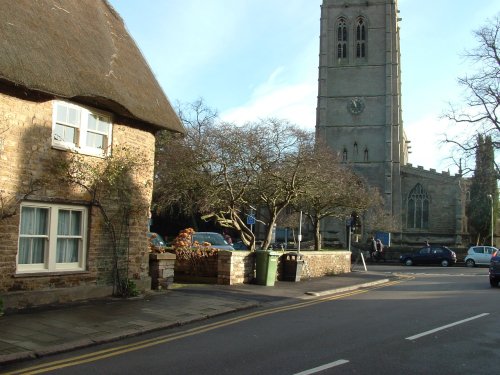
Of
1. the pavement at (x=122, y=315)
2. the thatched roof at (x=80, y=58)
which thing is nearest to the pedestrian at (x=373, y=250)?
the pavement at (x=122, y=315)

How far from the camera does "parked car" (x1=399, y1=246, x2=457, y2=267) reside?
36219mm

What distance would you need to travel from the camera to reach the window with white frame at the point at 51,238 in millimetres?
11109

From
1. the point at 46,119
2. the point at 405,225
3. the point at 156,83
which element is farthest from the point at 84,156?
the point at 405,225

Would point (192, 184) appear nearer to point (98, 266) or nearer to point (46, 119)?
point (98, 266)

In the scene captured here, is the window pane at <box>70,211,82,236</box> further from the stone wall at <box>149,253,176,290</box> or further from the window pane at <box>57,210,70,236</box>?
the stone wall at <box>149,253,176,290</box>

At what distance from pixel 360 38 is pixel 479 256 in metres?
40.8

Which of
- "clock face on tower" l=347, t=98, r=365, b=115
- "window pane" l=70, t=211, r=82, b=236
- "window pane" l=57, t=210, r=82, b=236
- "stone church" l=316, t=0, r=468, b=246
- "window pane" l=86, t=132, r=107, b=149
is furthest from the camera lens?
"clock face on tower" l=347, t=98, r=365, b=115

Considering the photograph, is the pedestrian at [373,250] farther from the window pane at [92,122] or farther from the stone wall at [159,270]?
the window pane at [92,122]

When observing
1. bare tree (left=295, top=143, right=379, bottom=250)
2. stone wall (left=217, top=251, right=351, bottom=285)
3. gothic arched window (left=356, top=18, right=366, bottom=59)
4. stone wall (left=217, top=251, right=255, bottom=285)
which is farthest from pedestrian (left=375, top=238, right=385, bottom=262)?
gothic arched window (left=356, top=18, right=366, bottom=59)

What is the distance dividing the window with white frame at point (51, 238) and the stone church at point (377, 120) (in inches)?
1884

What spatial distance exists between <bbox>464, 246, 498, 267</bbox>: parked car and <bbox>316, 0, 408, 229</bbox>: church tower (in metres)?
24.6

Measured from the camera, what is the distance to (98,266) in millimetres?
12641

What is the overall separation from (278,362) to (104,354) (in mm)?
2563

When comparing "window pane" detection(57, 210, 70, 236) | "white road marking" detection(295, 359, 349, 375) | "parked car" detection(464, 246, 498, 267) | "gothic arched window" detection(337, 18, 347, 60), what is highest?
"gothic arched window" detection(337, 18, 347, 60)
